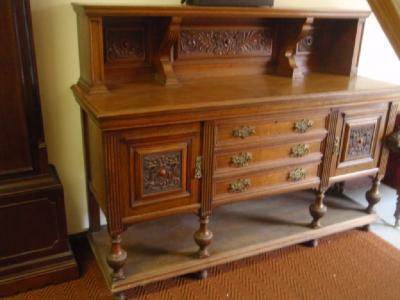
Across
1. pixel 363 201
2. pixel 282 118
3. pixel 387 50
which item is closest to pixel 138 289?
pixel 282 118

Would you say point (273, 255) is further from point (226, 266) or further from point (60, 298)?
point (60, 298)

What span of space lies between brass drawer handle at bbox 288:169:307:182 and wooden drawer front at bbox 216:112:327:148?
19cm

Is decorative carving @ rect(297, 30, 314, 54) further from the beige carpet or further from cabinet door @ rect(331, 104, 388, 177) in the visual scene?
the beige carpet

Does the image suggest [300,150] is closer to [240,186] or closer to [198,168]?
[240,186]

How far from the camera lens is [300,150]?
2.01 meters

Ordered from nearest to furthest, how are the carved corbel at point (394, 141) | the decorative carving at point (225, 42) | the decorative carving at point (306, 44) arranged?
1. the decorative carving at point (225, 42)
2. the carved corbel at point (394, 141)
3. the decorative carving at point (306, 44)

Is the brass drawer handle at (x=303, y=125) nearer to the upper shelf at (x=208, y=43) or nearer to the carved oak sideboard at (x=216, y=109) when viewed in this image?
the carved oak sideboard at (x=216, y=109)

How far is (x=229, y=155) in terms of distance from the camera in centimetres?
183

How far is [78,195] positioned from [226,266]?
2.82 ft

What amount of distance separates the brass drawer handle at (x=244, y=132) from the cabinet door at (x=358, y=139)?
509 millimetres

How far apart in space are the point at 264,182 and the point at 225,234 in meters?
0.40

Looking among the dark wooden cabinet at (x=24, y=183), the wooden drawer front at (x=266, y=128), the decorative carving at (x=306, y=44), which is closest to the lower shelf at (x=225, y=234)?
the dark wooden cabinet at (x=24, y=183)

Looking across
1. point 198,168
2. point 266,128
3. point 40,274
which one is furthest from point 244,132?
point 40,274

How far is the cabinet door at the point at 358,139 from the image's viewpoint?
81.7 inches
